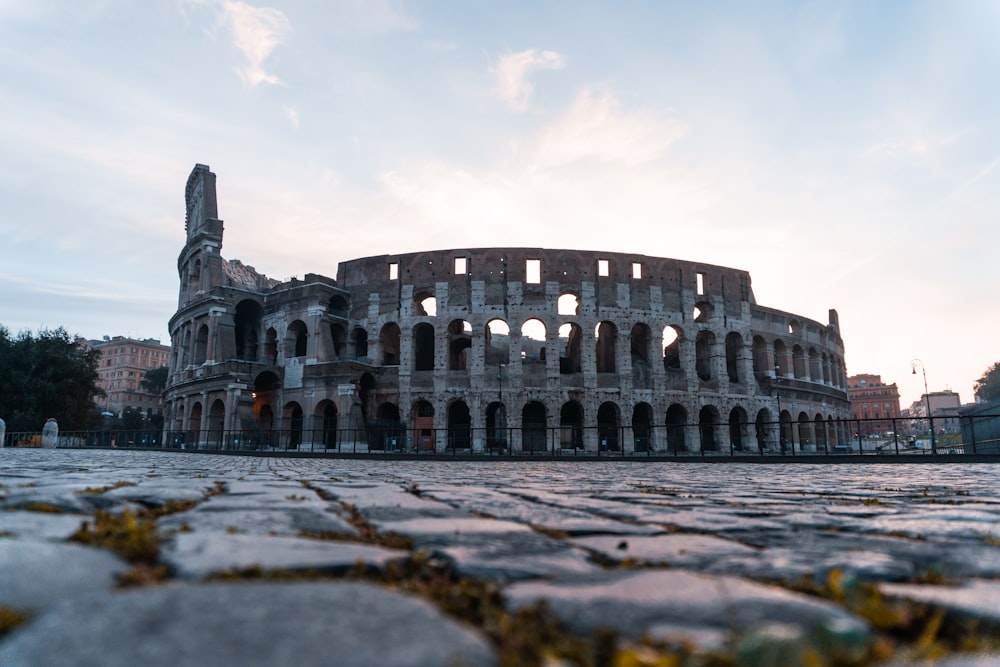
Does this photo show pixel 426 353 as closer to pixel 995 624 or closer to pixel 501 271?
pixel 501 271

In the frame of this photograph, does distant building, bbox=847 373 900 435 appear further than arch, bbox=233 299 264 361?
Yes

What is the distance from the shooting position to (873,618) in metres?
1.28

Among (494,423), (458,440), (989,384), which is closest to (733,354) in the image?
(494,423)

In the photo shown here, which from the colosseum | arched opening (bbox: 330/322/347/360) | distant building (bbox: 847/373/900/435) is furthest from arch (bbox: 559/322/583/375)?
distant building (bbox: 847/373/900/435)

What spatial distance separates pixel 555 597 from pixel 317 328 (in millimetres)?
32712

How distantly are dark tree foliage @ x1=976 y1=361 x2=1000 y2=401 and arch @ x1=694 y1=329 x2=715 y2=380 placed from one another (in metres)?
56.1

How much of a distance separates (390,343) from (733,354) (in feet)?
67.7

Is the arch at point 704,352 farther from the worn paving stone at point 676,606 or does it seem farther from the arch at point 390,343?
the worn paving stone at point 676,606

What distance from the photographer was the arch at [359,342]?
34562 millimetres

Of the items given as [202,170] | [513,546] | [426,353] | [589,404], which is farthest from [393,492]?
[202,170]

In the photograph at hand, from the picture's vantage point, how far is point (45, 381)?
40.0m

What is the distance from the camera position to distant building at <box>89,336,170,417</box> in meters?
85.2

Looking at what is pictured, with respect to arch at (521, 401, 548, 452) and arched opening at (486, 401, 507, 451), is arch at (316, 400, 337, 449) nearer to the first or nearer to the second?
arched opening at (486, 401, 507, 451)

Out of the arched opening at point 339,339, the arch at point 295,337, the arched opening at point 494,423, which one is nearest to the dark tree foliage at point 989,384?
the arched opening at point 494,423
